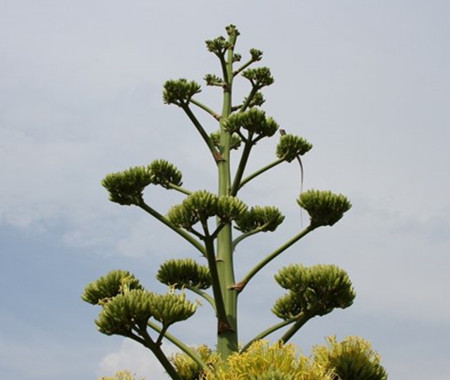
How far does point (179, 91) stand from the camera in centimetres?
825

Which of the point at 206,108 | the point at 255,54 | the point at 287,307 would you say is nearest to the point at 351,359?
the point at 287,307

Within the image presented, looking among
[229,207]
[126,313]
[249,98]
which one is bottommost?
[126,313]

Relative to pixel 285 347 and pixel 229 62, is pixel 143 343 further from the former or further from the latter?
pixel 229 62

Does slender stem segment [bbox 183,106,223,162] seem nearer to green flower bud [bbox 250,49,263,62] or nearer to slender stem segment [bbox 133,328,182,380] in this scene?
green flower bud [bbox 250,49,263,62]

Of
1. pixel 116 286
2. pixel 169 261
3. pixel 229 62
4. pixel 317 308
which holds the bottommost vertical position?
pixel 317 308

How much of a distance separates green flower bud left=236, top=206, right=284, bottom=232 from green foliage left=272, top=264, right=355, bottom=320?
3.47 ft

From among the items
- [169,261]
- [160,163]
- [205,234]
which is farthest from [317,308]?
[160,163]

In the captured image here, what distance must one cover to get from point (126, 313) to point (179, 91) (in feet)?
11.2

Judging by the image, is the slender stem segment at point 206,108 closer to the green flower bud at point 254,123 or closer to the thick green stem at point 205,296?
the green flower bud at point 254,123

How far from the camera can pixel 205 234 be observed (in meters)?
6.29

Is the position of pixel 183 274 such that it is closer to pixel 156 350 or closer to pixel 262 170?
pixel 262 170

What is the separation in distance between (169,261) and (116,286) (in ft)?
3.42

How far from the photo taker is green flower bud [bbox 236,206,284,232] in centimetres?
809

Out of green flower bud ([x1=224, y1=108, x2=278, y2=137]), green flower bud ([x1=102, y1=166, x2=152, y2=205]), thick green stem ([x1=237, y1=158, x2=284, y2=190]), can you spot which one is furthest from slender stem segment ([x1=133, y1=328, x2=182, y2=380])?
green flower bud ([x1=224, y1=108, x2=278, y2=137])
